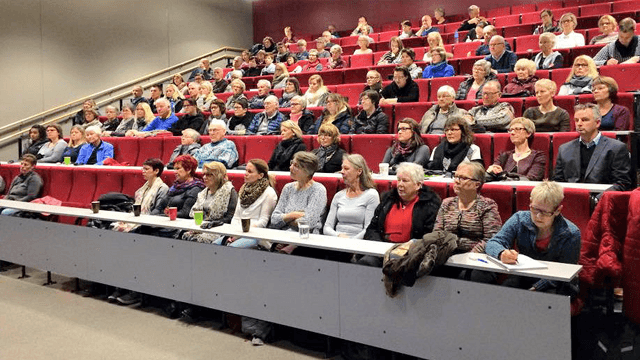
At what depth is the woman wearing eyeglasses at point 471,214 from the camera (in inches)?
92.6

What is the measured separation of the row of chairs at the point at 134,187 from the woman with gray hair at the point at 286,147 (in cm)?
39

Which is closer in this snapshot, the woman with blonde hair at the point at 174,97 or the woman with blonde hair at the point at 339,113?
the woman with blonde hair at the point at 339,113

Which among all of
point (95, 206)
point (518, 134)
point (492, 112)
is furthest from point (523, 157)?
point (95, 206)

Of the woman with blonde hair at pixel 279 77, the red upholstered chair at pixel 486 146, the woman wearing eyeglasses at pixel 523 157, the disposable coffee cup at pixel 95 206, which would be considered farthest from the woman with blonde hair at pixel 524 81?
the woman with blonde hair at pixel 279 77

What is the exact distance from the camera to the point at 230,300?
8.98 ft

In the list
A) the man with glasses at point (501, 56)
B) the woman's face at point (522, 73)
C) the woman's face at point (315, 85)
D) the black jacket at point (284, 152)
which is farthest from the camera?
the woman's face at point (315, 85)

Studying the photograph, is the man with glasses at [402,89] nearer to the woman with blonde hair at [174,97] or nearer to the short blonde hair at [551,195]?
the short blonde hair at [551,195]

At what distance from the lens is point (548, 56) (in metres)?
4.65

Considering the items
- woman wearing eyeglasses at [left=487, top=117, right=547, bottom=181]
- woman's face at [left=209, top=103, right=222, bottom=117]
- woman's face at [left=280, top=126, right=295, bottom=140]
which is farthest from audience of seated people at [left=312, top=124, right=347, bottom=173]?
woman's face at [left=209, top=103, right=222, bottom=117]

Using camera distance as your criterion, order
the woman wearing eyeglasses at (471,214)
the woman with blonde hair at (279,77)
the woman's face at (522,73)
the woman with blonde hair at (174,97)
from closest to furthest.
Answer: the woman wearing eyeglasses at (471,214), the woman's face at (522,73), the woman with blonde hair at (279,77), the woman with blonde hair at (174,97)

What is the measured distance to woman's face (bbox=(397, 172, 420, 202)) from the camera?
259 centimetres

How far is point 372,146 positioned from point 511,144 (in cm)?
94

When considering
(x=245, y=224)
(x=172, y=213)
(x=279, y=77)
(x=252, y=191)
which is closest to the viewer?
(x=245, y=224)

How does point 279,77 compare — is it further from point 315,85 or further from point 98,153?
point 98,153
